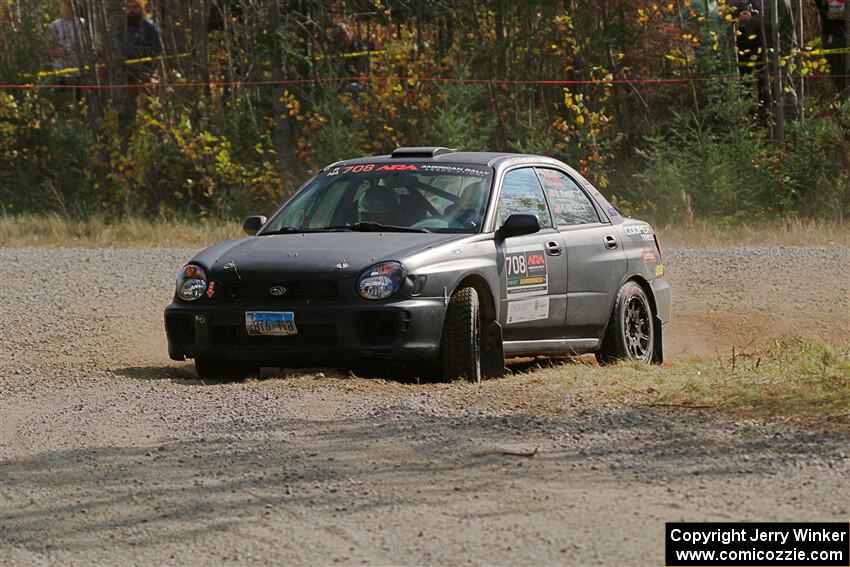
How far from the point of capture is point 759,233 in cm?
1966

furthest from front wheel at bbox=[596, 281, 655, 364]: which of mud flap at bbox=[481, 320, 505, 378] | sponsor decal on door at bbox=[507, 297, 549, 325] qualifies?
mud flap at bbox=[481, 320, 505, 378]

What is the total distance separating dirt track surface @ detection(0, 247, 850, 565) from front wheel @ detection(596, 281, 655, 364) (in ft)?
6.15

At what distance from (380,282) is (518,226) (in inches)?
47.6

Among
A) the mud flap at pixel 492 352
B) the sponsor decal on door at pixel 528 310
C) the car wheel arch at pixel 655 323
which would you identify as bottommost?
the car wheel arch at pixel 655 323

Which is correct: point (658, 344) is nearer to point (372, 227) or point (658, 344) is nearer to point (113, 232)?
point (372, 227)

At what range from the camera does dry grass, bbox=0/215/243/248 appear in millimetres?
20500

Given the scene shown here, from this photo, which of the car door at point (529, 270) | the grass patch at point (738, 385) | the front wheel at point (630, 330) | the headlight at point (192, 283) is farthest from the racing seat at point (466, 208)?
the headlight at point (192, 283)

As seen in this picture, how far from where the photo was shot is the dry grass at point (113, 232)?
807 inches

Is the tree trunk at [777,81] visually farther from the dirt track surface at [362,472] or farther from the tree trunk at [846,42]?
the dirt track surface at [362,472]

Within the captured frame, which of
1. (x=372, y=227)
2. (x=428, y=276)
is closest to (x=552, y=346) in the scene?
(x=372, y=227)

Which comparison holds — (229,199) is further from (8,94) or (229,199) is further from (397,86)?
(8,94)

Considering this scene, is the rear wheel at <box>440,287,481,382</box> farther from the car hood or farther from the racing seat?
the racing seat

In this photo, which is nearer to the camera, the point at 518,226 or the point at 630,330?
the point at 518,226

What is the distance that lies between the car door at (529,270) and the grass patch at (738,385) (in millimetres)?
520
